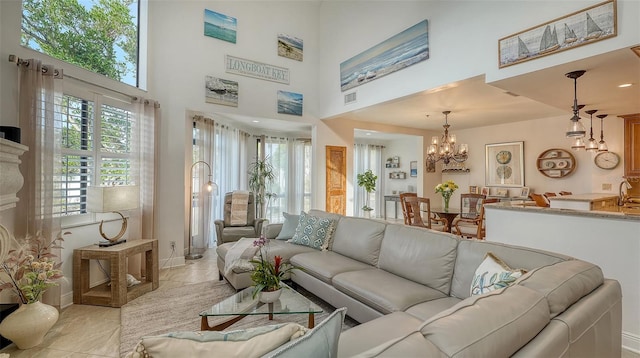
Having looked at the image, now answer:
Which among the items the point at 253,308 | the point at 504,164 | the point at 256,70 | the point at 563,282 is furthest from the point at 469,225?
the point at 256,70

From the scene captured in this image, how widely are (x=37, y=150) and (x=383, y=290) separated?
331 centimetres

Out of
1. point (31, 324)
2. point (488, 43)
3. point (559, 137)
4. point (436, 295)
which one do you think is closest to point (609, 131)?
point (559, 137)

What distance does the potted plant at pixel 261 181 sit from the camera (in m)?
6.32

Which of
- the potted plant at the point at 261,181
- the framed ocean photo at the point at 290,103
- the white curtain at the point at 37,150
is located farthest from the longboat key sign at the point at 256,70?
the white curtain at the point at 37,150

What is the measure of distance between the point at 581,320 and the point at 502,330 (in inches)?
22.4

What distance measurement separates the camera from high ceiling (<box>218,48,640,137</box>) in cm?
266

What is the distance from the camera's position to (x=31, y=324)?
7.14ft

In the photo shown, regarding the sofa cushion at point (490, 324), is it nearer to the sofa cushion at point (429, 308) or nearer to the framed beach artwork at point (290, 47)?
the sofa cushion at point (429, 308)

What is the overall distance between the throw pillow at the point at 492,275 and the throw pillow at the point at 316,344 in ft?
3.54

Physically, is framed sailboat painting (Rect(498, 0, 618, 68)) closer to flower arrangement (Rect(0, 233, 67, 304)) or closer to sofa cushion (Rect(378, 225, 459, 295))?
sofa cushion (Rect(378, 225, 459, 295))

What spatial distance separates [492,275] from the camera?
1696 millimetres

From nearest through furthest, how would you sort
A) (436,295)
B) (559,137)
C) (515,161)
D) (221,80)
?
(436,295) < (221,80) < (559,137) < (515,161)

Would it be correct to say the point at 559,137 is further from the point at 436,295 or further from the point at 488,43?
the point at 436,295

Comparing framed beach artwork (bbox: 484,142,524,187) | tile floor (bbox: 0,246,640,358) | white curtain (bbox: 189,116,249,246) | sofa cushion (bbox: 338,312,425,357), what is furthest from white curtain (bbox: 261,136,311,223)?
sofa cushion (bbox: 338,312,425,357)
